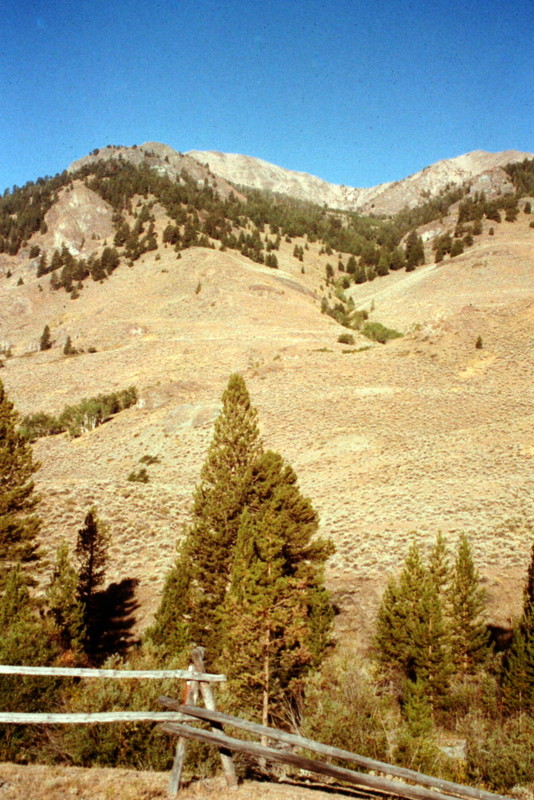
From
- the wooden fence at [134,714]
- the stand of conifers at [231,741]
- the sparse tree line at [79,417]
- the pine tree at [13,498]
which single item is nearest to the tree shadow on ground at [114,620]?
the pine tree at [13,498]

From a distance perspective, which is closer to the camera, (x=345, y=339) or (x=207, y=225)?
(x=345, y=339)

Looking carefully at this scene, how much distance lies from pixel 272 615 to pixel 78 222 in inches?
5738

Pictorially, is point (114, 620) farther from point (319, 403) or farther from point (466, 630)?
point (319, 403)

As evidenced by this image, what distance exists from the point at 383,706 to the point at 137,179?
17035 cm

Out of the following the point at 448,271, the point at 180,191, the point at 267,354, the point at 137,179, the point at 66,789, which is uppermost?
the point at 137,179

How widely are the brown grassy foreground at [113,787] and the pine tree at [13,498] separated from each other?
543 inches

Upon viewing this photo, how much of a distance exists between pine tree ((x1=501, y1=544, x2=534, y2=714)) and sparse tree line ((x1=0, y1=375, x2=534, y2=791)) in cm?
5

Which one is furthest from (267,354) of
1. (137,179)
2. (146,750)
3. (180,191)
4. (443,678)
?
(137,179)

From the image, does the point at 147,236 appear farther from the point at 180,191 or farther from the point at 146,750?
the point at 146,750

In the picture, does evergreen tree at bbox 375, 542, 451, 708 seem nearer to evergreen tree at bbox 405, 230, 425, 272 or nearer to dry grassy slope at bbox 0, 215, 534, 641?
dry grassy slope at bbox 0, 215, 534, 641

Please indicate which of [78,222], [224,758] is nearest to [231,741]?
[224,758]

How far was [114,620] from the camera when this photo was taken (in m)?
21.4

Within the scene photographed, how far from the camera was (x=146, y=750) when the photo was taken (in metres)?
7.93

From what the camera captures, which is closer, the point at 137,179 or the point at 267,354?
the point at 267,354
